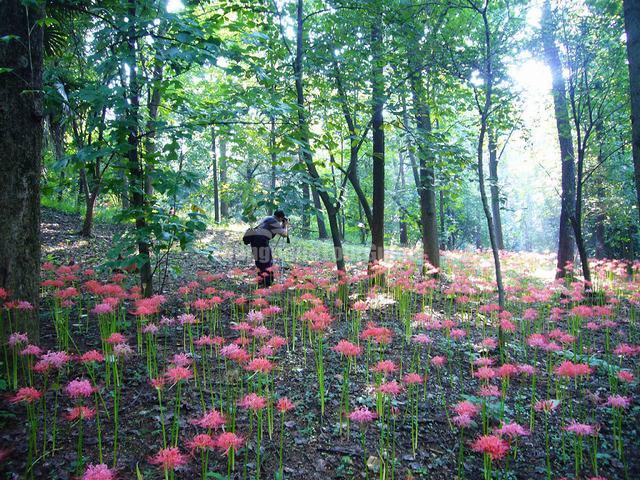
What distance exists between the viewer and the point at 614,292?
8711mm

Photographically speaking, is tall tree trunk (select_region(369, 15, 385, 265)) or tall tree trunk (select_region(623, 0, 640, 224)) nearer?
tall tree trunk (select_region(623, 0, 640, 224))

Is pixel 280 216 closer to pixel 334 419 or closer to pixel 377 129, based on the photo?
pixel 377 129

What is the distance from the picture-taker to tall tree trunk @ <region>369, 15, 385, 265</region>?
18.0 feet

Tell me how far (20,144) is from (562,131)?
929cm

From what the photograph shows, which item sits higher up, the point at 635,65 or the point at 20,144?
the point at 635,65

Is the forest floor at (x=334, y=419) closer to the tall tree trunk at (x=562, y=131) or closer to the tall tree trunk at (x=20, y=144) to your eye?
the tall tree trunk at (x=20, y=144)

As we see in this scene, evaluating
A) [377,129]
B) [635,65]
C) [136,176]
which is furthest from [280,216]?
[635,65]

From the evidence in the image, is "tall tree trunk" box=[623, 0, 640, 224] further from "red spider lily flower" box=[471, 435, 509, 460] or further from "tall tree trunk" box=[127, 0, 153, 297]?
"tall tree trunk" box=[127, 0, 153, 297]

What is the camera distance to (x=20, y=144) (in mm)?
3309

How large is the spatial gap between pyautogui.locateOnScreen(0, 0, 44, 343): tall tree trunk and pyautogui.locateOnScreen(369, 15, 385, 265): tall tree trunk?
4.11m

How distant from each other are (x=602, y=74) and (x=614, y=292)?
16.9 feet

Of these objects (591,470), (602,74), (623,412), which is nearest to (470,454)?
(591,470)

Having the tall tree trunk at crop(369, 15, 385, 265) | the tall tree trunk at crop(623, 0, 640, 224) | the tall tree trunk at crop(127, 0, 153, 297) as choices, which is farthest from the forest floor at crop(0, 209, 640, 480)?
the tall tree trunk at crop(623, 0, 640, 224)

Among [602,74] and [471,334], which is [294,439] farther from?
[602,74]
